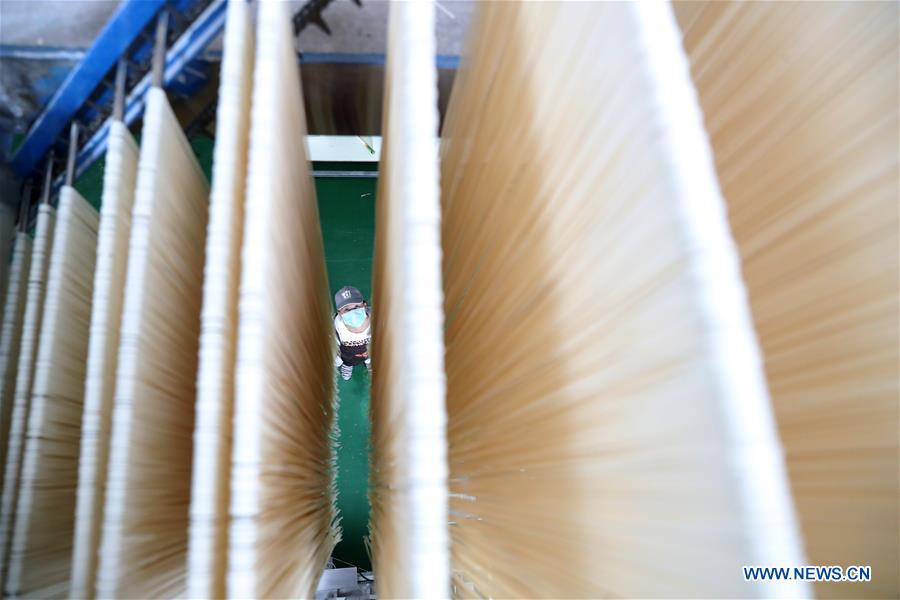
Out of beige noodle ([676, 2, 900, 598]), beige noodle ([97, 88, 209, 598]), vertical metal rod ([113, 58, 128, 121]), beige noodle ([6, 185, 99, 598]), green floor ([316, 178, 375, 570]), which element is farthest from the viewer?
green floor ([316, 178, 375, 570])

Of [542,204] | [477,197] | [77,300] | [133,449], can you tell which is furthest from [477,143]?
[77,300]

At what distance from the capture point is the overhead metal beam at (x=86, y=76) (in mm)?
903

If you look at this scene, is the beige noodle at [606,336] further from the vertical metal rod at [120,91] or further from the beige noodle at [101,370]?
the vertical metal rod at [120,91]

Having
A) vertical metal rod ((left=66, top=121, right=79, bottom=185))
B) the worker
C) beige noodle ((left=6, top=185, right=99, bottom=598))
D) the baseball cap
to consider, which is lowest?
beige noodle ((left=6, top=185, right=99, bottom=598))

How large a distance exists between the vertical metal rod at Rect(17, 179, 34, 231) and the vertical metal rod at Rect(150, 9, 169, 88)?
0.58 metres

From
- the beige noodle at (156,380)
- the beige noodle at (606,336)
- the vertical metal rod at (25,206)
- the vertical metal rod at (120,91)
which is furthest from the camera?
the vertical metal rod at (25,206)

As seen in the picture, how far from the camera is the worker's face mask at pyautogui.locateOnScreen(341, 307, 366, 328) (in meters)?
1.44

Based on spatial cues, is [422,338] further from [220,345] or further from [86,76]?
[86,76]

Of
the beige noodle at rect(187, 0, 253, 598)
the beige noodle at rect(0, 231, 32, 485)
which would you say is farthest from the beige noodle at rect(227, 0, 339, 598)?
the beige noodle at rect(0, 231, 32, 485)

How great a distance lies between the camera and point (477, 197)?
56cm

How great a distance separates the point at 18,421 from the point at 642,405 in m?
0.89

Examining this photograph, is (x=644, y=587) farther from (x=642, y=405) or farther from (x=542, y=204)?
(x=542, y=204)

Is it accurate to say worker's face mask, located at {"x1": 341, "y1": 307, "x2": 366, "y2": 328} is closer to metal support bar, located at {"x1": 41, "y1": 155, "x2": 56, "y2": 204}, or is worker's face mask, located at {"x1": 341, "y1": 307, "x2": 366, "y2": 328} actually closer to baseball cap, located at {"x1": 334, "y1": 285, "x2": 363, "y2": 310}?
baseball cap, located at {"x1": 334, "y1": 285, "x2": 363, "y2": 310}

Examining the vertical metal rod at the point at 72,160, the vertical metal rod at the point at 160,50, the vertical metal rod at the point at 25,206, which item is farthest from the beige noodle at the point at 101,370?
the vertical metal rod at the point at 25,206
